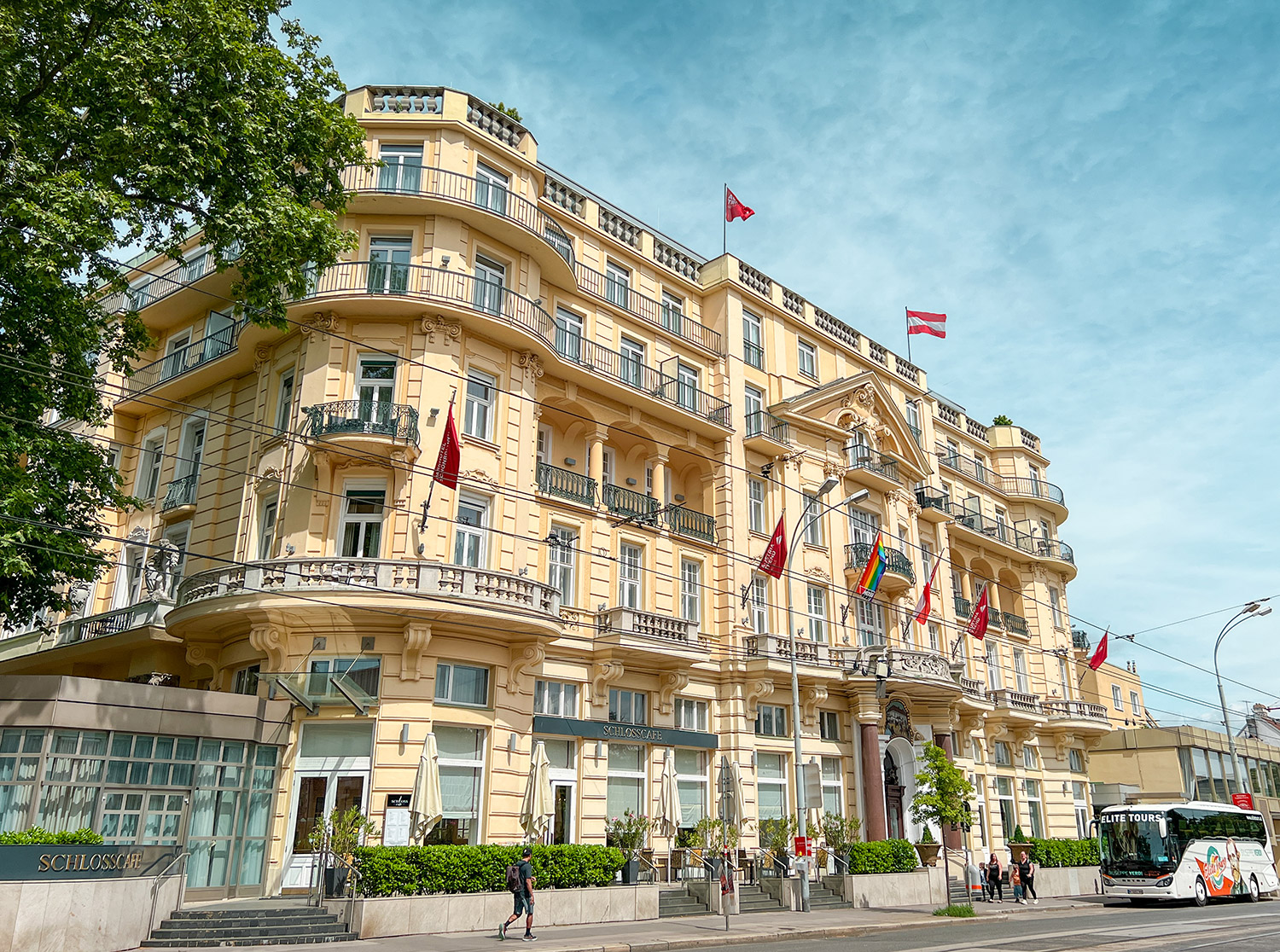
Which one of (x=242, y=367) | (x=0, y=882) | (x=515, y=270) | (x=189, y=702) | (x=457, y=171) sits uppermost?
(x=457, y=171)

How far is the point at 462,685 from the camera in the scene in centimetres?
2511

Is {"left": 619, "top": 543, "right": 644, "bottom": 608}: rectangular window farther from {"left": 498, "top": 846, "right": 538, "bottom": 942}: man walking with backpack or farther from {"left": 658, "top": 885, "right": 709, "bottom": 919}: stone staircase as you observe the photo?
{"left": 498, "top": 846, "right": 538, "bottom": 942}: man walking with backpack

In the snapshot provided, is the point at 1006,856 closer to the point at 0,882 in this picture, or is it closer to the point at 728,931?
the point at 728,931

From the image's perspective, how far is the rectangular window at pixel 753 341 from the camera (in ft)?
125

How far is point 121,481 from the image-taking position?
74.3 ft

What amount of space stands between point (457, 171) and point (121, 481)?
12.5 m

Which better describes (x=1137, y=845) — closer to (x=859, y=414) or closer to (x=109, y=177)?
(x=859, y=414)

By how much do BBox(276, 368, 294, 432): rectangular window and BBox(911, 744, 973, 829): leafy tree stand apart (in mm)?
21455

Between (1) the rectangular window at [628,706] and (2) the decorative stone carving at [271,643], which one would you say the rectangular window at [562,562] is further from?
(2) the decorative stone carving at [271,643]

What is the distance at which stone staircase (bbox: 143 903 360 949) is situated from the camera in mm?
17969

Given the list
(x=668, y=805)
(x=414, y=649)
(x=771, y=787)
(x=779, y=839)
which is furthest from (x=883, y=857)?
(x=414, y=649)

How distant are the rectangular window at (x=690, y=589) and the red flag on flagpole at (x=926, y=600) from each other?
1017 cm

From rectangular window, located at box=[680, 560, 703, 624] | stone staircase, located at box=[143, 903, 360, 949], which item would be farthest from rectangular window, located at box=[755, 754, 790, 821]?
stone staircase, located at box=[143, 903, 360, 949]

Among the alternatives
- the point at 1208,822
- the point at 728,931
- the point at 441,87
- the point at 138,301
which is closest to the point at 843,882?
the point at 728,931
